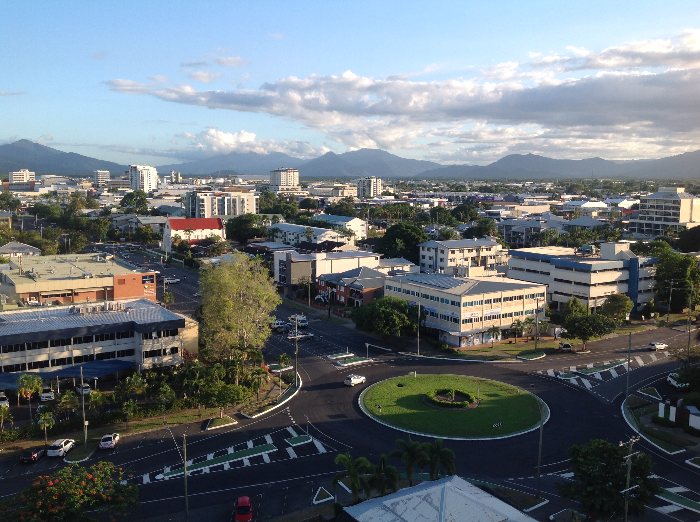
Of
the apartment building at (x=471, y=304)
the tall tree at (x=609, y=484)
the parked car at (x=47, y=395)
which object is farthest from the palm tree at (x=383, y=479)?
the apartment building at (x=471, y=304)

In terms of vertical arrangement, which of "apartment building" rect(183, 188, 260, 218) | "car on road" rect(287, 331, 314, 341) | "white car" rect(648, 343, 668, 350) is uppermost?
"apartment building" rect(183, 188, 260, 218)

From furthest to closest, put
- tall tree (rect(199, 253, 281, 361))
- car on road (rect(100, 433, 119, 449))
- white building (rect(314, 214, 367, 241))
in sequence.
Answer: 1. white building (rect(314, 214, 367, 241))
2. tall tree (rect(199, 253, 281, 361))
3. car on road (rect(100, 433, 119, 449))

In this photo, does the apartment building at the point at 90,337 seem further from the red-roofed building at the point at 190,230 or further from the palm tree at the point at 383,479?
the red-roofed building at the point at 190,230

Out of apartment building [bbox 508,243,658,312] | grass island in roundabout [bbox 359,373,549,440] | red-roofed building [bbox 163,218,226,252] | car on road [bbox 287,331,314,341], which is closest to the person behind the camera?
grass island in roundabout [bbox 359,373,549,440]

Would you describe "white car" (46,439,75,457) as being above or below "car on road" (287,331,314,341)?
above

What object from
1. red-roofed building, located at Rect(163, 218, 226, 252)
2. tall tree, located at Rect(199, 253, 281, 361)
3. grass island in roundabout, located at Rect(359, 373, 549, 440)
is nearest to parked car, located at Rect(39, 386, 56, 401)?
tall tree, located at Rect(199, 253, 281, 361)

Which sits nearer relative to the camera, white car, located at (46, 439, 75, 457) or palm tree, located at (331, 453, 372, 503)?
palm tree, located at (331, 453, 372, 503)

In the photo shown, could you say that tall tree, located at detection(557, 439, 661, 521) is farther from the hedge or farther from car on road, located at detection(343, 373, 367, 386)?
car on road, located at detection(343, 373, 367, 386)
